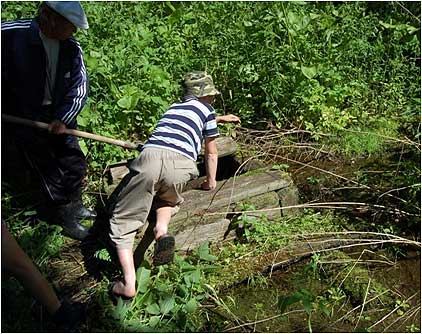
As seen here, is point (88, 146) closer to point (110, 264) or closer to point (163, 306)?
point (110, 264)

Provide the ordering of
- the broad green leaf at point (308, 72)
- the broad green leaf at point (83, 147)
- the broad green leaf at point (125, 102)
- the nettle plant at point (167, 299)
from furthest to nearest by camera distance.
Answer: the broad green leaf at point (308, 72) → the broad green leaf at point (125, 102) → the broad green leaf at point (83, 147) → the nettle plant at point (167, 299)

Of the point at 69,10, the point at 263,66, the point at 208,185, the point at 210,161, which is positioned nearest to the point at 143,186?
the point at 210,161

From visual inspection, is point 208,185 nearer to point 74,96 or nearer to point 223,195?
point 223,195

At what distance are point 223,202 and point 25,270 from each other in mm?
1515

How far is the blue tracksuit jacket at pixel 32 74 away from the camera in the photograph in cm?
382

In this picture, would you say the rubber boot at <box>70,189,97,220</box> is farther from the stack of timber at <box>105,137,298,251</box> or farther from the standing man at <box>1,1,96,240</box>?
the stack of timber at <box>105,137,298,251</box>

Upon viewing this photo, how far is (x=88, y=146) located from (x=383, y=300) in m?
2.37

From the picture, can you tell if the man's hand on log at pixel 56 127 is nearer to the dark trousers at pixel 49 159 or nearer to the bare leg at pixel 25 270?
the dark trousers at pixel 49 159

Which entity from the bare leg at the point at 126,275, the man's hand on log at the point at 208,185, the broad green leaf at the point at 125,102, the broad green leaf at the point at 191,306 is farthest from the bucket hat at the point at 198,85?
the broad green leaf at the point at 191,306

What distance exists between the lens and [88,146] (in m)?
4.73

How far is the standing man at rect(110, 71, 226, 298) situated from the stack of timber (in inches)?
10.3

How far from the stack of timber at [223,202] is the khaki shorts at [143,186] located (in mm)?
275

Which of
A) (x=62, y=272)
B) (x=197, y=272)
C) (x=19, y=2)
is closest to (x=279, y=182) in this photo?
(x=197, y=272)

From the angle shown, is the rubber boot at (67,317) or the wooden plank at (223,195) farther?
the wooden plank at (223,195)
